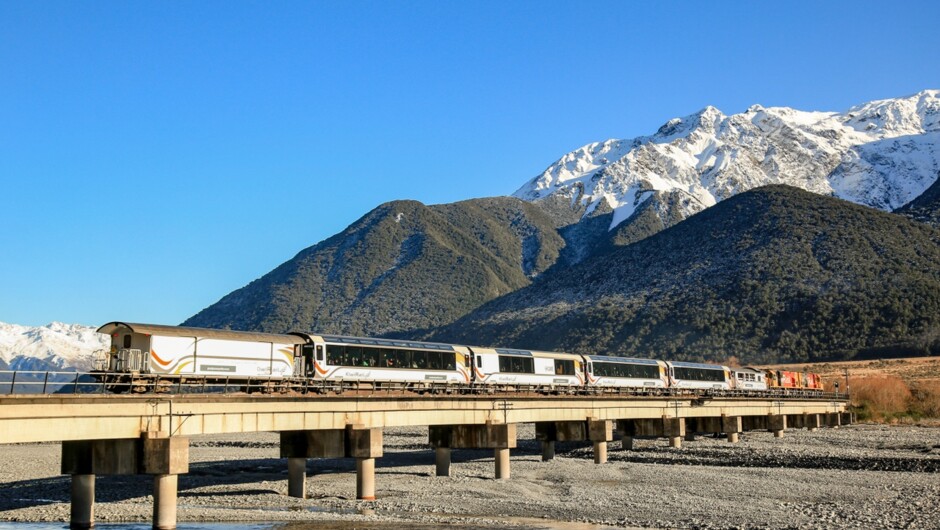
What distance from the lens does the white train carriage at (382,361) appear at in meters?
43.8

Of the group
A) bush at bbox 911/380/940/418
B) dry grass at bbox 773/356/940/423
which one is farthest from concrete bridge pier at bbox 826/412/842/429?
bush at bbox 911/380/940/418

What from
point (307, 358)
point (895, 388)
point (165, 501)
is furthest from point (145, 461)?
point (895, 388)

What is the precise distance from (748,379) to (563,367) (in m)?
31.5

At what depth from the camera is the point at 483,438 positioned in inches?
1877

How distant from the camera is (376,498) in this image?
40.3 metres

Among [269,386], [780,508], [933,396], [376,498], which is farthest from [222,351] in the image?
[933,396]

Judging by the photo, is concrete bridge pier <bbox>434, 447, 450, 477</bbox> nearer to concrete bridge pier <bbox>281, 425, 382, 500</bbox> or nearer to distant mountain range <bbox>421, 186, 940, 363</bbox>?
concrete bridge pier <bbox>281, 425, 382, 500</bbox>

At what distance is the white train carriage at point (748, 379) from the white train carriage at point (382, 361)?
3965 cm

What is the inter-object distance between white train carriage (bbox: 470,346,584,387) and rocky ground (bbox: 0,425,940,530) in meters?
5.04

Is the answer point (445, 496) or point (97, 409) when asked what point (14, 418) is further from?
point (445, 496)

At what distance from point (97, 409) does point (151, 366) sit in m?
6.62

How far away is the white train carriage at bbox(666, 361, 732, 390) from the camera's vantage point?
76.6 meters

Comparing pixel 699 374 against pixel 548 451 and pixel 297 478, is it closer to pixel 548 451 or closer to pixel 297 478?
pixel 548 451

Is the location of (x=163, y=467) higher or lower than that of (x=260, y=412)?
lower
